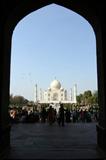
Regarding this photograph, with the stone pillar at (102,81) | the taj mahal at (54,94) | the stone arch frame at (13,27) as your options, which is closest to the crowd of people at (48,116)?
the stone arch frame at (13,27)

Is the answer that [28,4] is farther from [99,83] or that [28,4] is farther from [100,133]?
[100,133]

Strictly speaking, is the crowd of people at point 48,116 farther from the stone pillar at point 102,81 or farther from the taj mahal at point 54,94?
the taj mahal at point 54,94

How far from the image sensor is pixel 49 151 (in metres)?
10.0

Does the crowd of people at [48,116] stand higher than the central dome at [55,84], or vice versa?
the central dome at [55,84]

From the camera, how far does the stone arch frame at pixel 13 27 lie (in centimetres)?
1009

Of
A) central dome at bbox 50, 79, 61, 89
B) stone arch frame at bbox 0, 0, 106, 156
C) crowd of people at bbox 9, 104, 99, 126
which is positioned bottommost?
crowd of people at bbox 9, 104, 99, 126

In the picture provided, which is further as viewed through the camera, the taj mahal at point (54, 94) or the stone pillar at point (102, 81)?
the taj mahal at point (54, 94)

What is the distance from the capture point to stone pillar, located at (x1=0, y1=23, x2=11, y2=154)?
32.6 ft

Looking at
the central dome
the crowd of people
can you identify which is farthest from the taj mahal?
the crowd of people

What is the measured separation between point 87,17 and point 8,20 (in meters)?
2.66

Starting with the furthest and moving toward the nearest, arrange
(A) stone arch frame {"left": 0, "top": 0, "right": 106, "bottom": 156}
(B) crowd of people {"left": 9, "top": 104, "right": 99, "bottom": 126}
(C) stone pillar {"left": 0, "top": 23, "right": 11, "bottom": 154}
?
(B) crowd of people {"left": 9, "top": 104, "right": 99, "bottom": 126} → (A) stone arch frame {"left": 0, "top": 0, "right": 106, "bottom": 156} → (C) stone pillar {"left": 0, "top": 23, "right": 11, "bottom": 154}

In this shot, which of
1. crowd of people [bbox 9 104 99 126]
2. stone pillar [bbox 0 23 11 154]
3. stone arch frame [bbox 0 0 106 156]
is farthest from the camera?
crowd of people [bbox 9 104 99 126]

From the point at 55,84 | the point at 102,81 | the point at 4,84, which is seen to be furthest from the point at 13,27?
the point at 55,84

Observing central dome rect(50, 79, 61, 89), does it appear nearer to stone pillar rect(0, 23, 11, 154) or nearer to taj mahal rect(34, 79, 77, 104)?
taj mahal rect(34, 79, 77, 104)
